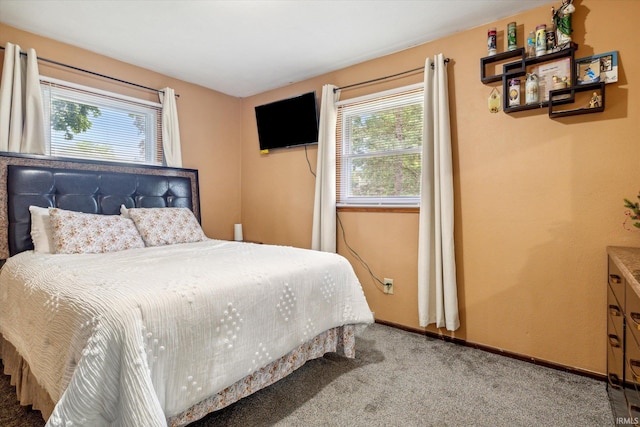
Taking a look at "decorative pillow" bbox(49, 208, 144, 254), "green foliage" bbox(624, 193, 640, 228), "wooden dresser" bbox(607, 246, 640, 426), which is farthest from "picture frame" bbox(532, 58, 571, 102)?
"decorative pillow" bbox(49, 208, 144, 254)

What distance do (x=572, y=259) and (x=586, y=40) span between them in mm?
1411

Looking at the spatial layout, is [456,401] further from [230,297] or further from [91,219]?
[91,219]

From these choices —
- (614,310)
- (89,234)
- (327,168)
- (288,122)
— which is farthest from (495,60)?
(89,234)

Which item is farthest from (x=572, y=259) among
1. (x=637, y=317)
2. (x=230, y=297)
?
(x=230, y=297)

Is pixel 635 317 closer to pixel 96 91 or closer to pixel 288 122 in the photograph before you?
pixel 288 122

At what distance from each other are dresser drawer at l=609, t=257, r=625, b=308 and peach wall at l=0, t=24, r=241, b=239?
141 inches

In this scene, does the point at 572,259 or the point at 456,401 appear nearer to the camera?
the point at 456,401

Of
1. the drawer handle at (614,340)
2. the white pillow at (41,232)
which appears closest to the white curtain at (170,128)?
the white pillow at (41,232)

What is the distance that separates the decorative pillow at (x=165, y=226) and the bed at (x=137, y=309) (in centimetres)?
1

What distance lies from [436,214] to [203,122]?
2.81 metres

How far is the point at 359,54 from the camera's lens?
3.05 m

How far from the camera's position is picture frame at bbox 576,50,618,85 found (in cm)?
200

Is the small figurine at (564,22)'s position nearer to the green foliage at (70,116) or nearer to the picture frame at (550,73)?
the picture frame at (550,73)

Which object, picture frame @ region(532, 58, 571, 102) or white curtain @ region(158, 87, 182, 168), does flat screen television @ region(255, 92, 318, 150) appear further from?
picture frame @ region(532, 58, 571, 102)
